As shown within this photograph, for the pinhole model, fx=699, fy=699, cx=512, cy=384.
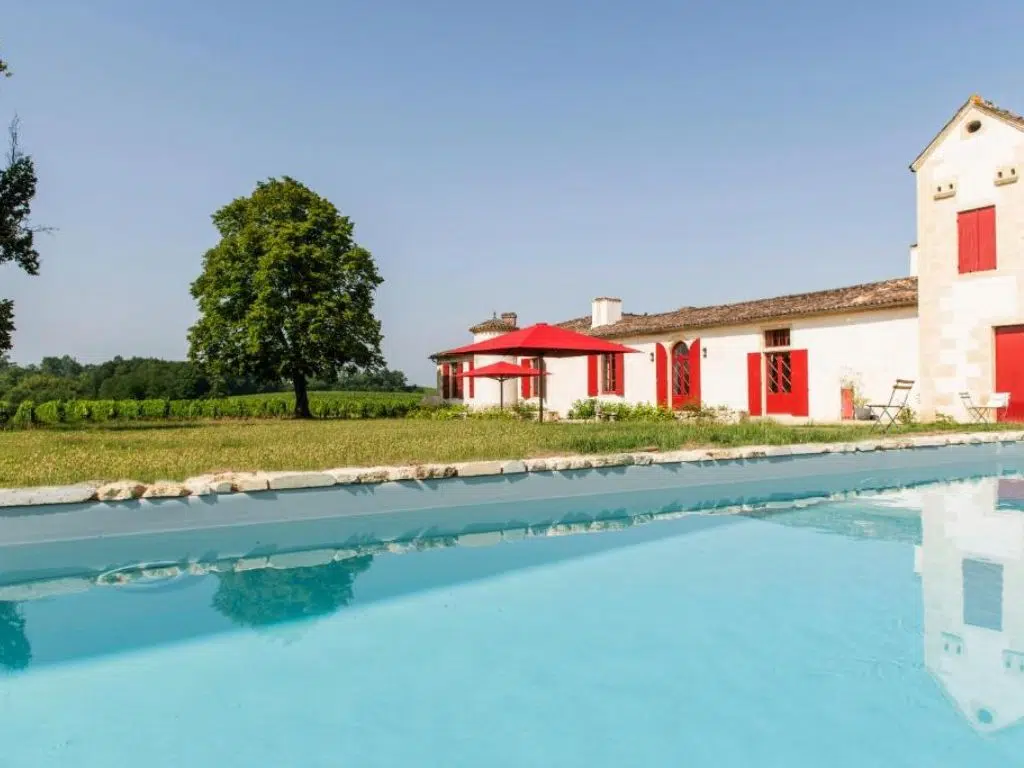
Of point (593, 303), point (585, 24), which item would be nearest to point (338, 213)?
point (593, 303)

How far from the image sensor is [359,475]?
5.67 meters

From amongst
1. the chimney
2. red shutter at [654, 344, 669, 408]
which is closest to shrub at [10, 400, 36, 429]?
the chimney

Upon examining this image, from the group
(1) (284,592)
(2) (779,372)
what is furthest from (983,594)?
(2) (779,372)

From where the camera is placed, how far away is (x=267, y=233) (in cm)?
2373

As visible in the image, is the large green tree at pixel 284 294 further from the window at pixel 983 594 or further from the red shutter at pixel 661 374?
the window at pixel 983 594

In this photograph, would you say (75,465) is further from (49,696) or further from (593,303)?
(593,303)

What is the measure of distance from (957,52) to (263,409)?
23.0 m

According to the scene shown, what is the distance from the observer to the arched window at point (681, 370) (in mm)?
18836

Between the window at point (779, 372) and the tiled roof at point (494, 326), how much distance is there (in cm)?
1072

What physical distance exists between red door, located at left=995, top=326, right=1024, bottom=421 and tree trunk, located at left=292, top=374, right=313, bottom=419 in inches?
760

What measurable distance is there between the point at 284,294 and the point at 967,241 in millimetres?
18895

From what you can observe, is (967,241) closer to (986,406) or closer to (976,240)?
(976,240)

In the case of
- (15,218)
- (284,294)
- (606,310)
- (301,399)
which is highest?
(15,218)

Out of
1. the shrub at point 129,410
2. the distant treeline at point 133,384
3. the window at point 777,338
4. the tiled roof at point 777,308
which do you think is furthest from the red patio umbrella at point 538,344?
the distant treeline at point 133,384
